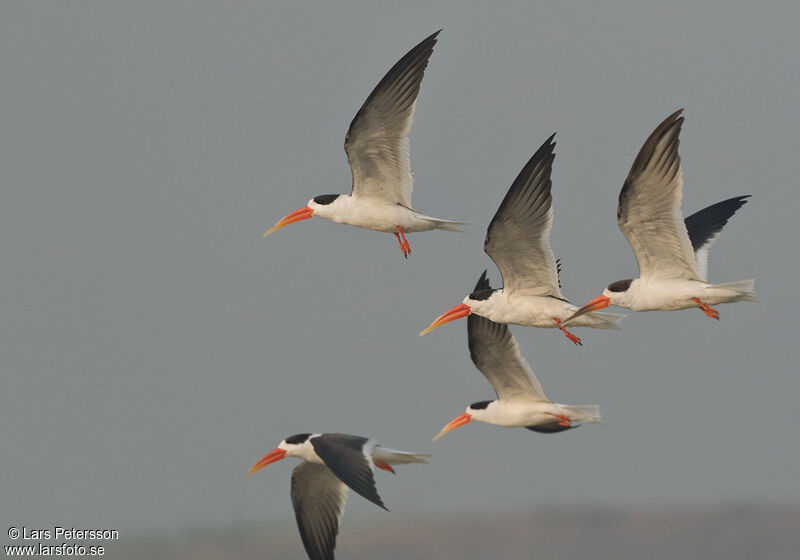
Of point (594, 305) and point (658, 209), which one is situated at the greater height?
point (658, 209)

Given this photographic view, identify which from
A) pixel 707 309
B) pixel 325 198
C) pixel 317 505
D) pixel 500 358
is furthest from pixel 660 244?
pixel 317 505

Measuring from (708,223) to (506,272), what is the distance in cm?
484

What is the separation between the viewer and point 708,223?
2277 centimetres

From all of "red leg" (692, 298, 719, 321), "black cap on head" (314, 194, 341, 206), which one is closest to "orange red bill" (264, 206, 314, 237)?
"black cap on head" (314, 194, 341, 206)

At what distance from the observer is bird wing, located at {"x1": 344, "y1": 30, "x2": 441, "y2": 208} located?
19734mm

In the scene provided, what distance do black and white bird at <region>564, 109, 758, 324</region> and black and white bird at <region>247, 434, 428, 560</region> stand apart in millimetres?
3423

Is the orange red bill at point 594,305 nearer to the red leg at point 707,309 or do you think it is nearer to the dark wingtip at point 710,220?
the red leg at point 707,309

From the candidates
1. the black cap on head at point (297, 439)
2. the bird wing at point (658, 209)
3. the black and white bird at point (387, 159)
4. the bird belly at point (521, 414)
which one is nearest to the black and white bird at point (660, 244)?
the bird wing at point (658, 209)

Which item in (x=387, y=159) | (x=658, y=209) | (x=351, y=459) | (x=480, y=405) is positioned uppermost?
(x=387, y=159)

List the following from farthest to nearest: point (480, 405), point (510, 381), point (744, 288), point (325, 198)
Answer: point (325, 198) < point (480, 405) < point (510, 381) < point (744, 288)

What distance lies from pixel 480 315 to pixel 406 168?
2.52 metres

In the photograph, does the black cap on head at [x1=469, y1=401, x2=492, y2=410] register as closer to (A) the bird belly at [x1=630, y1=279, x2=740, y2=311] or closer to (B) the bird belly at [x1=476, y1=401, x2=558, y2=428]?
(B) the bird belly at [x1=476, y1=401, x2=558, y2=428]

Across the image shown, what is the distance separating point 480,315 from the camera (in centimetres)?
2077

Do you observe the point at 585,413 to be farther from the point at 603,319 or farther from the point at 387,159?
the point at 387,159
